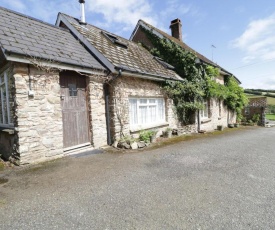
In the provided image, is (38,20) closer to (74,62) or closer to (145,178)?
(74,62)

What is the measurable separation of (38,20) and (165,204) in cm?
939

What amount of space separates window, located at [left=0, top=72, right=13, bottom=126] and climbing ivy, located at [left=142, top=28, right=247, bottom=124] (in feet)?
25.3

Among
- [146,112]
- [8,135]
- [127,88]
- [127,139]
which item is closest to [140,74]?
[127,88]

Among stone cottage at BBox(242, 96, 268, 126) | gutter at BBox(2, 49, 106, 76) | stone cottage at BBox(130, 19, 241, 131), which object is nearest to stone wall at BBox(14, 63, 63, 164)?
gutter at BBox(2, 49, 106, 76)

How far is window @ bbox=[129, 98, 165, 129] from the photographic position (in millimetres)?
9742

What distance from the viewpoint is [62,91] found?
693 cm

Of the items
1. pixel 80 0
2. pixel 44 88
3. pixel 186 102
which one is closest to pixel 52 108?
pixel 44 88

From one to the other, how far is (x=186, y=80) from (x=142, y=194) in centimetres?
1006

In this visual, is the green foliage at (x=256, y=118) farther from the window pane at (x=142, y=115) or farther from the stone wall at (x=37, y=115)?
the stone wall at (x=37, y=115)

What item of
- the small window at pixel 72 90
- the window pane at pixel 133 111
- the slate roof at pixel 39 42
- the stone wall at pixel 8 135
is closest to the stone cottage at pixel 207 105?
the window pane at pixel 133 111

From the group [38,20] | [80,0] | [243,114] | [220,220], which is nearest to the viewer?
[220,220]

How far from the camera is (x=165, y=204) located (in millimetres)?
3477

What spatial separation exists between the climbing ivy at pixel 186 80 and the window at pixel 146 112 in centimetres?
110

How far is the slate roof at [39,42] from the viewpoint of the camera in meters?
5.97
